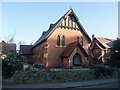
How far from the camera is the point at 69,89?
12.2 metres

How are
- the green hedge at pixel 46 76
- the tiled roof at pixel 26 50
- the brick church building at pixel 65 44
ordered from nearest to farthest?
the green hedge at pixel 46 76, the brick church building at pixel 65 44, the tiled roof at pixel 26 50

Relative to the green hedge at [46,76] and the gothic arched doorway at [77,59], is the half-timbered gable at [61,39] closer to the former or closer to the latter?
the gothic arched doorway at [77,59]

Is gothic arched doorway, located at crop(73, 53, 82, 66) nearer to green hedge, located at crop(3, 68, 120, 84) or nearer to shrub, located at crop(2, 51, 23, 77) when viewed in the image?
green hedge, located at crop(3, 68, 120, 84)

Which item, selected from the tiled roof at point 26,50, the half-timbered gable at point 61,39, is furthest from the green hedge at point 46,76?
the tiled roof at point 26,50

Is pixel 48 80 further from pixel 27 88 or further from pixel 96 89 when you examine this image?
pixel 96 89

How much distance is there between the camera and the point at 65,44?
93.5 ft

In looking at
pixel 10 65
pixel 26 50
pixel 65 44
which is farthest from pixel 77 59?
pixel 26 50

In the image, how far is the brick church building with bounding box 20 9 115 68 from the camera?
1040 inches

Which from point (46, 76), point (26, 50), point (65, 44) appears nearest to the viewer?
point (46, 76)

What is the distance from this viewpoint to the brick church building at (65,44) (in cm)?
2642

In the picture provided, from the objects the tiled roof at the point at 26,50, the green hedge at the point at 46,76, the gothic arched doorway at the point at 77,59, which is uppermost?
the tiled roof at the point at 26,50

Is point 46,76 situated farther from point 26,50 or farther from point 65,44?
point 26,50

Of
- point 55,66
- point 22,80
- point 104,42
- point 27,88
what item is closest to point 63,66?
point 55,66

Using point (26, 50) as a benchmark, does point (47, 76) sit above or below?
below
